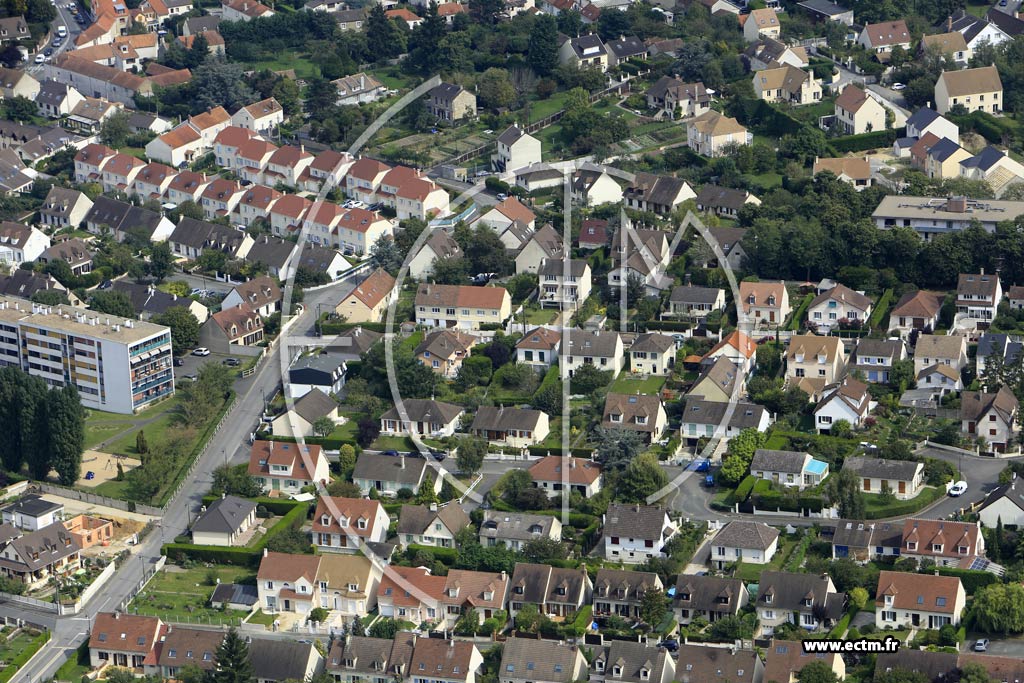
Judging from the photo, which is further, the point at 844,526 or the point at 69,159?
the point at 69,159

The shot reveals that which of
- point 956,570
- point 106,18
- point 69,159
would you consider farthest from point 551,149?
point 956,570

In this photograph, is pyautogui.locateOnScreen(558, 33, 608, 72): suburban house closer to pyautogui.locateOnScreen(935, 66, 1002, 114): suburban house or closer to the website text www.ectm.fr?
pyautogui.locateOnScreen(935, 66, 1002, 114): suburban house

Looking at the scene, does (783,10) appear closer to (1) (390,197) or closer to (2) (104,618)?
(1) (390,197)

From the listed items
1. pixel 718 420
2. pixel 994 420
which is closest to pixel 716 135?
pixel 718 420

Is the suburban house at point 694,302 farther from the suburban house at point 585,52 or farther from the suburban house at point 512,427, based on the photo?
the suburban house at point 585,52

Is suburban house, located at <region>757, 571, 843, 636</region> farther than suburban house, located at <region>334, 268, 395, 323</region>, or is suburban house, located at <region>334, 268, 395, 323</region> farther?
suburban house, located at <region>334, 268, 395, 323</region>

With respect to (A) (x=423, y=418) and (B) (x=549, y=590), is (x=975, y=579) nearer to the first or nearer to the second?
(B) (x=549, y=590)

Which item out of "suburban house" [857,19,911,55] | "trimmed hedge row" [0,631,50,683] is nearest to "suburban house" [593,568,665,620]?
"trimmed hedge row" [0,631,50,683]
